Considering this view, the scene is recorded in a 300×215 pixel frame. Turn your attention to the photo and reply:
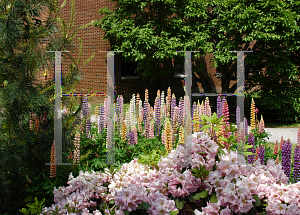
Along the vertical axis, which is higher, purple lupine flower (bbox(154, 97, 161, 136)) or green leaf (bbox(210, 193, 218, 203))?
purple lupine flower (bbox(154, 97, 161, 136))

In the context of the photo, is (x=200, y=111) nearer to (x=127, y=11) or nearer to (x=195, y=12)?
(x=195, y=12)

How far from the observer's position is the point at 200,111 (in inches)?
139

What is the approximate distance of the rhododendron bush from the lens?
1.57 m

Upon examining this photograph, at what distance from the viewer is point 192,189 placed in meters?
1.66

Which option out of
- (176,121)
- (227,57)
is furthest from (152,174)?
(227,57)

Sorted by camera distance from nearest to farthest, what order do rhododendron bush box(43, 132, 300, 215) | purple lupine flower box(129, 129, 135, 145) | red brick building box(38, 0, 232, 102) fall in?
rhododendron bush box(43, 132, 300, 215) → purple lupine flower box(129, 129, 135, 145) → red brick building box(38, 0, 232, 102)

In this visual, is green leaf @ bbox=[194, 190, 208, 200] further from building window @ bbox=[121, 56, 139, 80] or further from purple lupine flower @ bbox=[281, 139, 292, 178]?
building window @ bbox=[121, 56, 139, 80]

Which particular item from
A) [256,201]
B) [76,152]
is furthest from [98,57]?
[256,201]

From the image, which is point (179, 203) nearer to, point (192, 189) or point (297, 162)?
point (192, 189)

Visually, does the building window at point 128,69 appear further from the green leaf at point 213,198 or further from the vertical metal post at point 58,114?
the green leaf at point 213,198

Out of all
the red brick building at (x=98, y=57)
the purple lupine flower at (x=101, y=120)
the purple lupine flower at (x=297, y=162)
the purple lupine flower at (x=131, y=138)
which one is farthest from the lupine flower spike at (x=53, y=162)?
the red brick building at (x=98, y=57)

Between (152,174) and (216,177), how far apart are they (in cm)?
48

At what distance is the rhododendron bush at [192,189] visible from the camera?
1571 mm

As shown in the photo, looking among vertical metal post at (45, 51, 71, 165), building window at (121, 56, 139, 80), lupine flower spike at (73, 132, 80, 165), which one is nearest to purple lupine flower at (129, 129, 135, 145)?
lupine flower spike at (73, 132, 80, 165)
